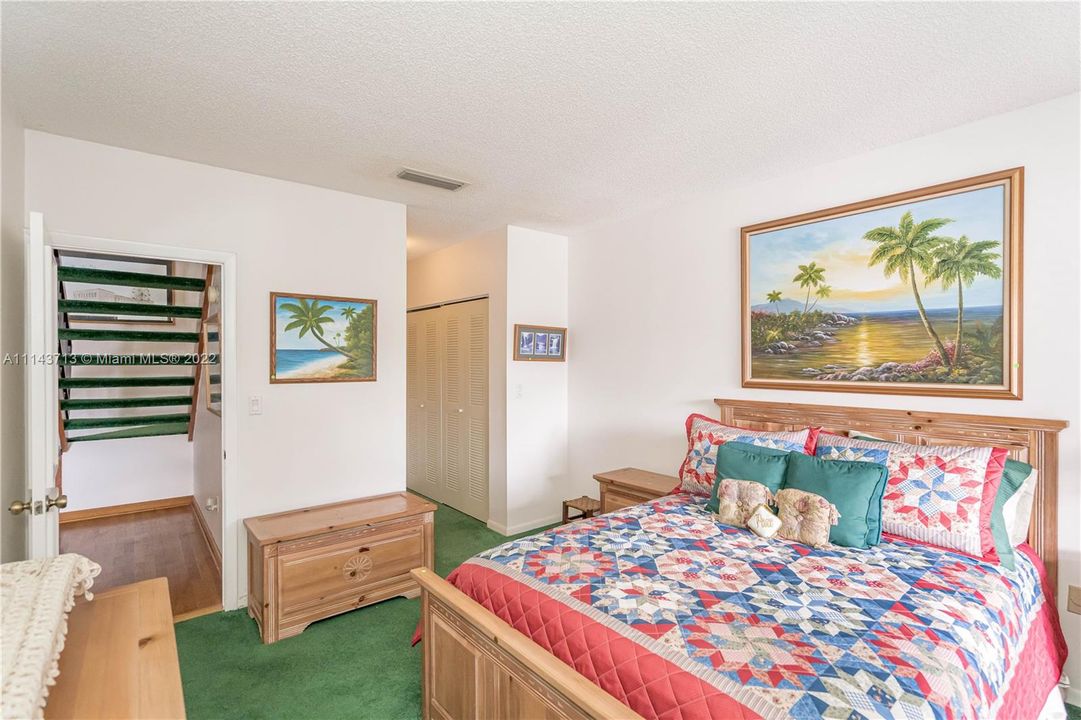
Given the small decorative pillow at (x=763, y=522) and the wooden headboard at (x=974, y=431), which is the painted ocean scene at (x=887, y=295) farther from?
the small decorative pillow at (x=763, y=522)

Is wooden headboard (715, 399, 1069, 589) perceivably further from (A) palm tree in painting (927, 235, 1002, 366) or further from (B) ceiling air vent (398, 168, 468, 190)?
(B) ceiling air vent (398, 168, 468, 190)

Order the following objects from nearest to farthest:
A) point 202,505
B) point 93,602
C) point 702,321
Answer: point 93,602 → point 702,321 → point 202,505

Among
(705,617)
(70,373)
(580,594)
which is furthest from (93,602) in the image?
(70,373)

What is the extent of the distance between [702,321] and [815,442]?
111cm

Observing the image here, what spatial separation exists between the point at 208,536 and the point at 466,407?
2.24 m

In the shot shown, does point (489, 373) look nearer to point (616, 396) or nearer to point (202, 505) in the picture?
point (616, 396)

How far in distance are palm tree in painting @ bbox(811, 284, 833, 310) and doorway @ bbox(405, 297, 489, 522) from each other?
8.01 feet

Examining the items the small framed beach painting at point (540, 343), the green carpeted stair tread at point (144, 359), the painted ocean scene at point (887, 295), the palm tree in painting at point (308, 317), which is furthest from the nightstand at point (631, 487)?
the green carpeted stair tread at point (144, 359)

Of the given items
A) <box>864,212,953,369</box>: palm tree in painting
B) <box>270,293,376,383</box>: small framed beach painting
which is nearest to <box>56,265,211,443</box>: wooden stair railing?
<box>270,293,376,383</box>: small framed beach painting

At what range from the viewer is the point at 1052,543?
2.11 metres

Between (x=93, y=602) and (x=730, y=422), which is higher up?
(x=730, y=422)

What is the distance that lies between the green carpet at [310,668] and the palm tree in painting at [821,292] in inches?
110

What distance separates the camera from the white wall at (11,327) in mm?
1969

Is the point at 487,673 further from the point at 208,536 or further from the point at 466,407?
the point at 208,536
